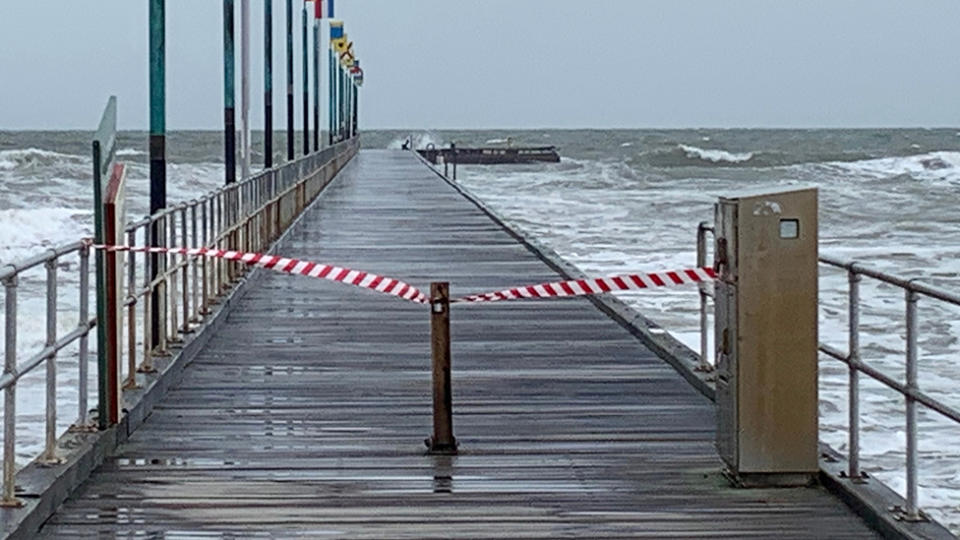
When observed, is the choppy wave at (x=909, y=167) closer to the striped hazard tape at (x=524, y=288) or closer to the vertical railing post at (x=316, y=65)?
the vertical railing post at (x=316, y=65)

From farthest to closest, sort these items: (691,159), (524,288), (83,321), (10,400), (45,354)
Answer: (691,159), (524,288), (83,321), (45,354), (10,400)

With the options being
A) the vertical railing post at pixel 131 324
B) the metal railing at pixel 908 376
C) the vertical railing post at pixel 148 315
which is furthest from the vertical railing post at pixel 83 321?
the metal railing at pixel 908 376

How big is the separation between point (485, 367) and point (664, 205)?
172 feet

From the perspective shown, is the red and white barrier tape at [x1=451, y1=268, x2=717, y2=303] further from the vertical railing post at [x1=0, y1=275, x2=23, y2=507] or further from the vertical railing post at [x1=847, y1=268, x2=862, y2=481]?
the vertical railing post at [x1=0, y1=275, x2=23, y2=507]

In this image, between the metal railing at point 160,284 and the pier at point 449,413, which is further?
the pier at point 449,413

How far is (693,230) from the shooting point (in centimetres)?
4816

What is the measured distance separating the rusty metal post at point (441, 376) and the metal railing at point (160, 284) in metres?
1.39

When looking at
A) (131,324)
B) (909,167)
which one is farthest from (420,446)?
(909,167)

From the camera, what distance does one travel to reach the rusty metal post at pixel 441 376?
830 cm

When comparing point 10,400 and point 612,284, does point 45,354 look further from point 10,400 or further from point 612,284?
point 612,284

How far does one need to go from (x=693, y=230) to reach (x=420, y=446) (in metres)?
40.1

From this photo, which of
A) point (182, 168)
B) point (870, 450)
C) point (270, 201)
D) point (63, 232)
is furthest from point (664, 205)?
point (870, 450)

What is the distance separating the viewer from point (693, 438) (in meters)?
8.66

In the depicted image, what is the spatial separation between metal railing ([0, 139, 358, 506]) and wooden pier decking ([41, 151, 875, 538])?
11.5 inches
